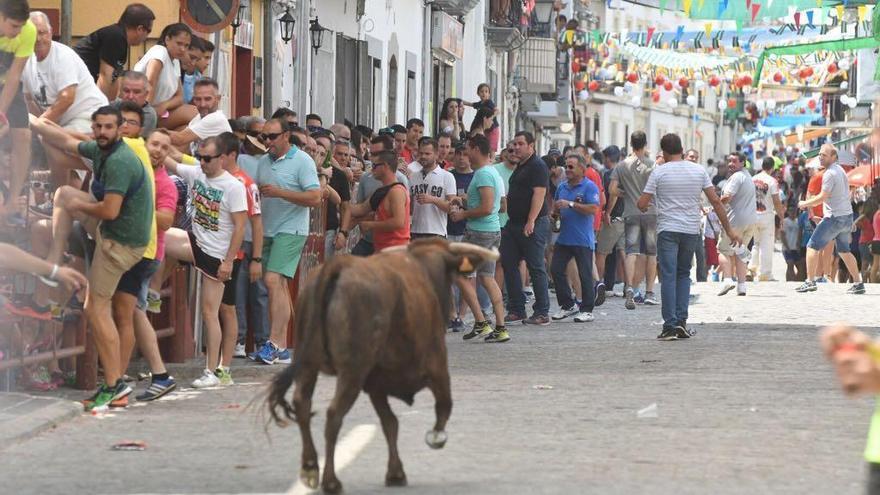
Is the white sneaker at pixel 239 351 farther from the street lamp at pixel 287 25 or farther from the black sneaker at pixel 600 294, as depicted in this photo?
the street lamp at pixel 287 25

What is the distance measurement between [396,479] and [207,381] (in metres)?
4.75

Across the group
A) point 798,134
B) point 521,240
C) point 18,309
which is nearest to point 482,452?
point 18,309

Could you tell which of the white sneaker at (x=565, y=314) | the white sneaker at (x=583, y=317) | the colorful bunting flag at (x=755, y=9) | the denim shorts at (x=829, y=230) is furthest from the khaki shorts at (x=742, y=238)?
the colorful bunting flag at (x=755, y=9)

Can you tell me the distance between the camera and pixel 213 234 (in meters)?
13.2

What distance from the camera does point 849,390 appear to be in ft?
16.7

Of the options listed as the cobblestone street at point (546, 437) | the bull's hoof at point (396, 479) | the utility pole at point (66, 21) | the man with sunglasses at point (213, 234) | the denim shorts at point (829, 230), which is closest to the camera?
the bull's hoof at point (396, 479)

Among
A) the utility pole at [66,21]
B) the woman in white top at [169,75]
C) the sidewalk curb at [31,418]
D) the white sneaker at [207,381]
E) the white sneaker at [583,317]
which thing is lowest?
the white sneaker at [583,317]

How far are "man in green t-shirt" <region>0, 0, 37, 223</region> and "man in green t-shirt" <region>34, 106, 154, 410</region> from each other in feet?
1.04

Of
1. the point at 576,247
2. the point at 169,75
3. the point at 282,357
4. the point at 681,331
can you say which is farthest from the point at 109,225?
the point at 576,247

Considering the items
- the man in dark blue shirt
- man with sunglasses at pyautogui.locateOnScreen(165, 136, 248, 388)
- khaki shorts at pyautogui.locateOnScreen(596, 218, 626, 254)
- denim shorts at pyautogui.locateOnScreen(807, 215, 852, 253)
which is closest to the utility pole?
man with sunglasses at pyautogui.locateOnScreen(165, 136, 248, 388)

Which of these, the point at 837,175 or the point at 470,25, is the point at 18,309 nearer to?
the point at 837,175

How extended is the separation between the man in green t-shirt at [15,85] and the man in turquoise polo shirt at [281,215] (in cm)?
259

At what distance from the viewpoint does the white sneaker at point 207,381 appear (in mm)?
13023

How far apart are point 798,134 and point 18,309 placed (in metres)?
55.5
